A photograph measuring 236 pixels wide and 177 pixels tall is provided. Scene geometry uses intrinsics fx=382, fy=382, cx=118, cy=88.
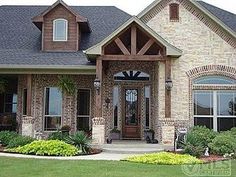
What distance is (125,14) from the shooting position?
22.5 metres

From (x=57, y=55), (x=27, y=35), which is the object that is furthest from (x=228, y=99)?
(x=27, y=35)

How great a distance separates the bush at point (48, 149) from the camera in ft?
42.4

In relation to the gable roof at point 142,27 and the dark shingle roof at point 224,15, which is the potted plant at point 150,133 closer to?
the gable roof at point 142,27

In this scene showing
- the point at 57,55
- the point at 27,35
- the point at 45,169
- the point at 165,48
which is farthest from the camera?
the point at 27,35

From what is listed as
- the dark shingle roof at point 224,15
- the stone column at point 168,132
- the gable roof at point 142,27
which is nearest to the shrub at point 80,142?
the stone column at point 168,132

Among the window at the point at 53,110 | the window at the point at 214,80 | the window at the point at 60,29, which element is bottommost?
the window at the point at 53,110

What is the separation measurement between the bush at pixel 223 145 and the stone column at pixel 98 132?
13.7ft

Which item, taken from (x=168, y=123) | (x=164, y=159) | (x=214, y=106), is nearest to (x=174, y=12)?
(x=214, y=106)

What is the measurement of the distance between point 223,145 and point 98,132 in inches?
188

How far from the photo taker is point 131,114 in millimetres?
18484

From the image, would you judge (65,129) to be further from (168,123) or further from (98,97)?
(168,123)

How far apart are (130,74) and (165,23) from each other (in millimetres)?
3100

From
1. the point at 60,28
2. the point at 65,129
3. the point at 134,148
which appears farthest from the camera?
the point at 60,28

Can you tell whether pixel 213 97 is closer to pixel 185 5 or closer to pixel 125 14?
pixel 185 5
